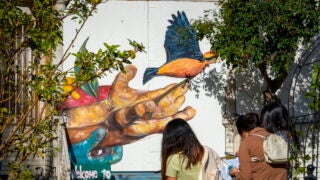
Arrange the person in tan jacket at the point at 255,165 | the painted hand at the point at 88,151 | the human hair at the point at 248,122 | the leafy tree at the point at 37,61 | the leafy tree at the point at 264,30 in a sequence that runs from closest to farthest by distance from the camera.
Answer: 1. the leafy tree at the point at 37,61
2. the person in tan jacket at the point at 255,165
3. the human hair at the point at 248,122
4. the leafy tree at the point at 264,30
5. the painted hand at the point at 88,151

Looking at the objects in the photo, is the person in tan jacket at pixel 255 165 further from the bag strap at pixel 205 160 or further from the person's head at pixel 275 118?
the bag strap at pixel 205 160

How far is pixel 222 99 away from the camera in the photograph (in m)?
14.4

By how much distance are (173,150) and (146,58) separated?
26.3ft

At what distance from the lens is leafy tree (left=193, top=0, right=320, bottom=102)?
12109mm

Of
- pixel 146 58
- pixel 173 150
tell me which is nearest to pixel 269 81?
pixel 146 58

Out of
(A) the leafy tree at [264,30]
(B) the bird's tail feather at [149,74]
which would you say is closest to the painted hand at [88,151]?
(B) the bird's tail feather at [149,74]

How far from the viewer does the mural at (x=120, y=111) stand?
555 inches

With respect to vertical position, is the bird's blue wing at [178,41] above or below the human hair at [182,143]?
above

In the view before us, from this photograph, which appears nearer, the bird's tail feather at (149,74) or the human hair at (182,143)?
the human hair at (182,143)

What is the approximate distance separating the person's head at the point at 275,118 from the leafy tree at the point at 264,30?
5.12 metres

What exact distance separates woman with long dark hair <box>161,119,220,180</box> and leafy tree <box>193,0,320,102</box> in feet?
19.5

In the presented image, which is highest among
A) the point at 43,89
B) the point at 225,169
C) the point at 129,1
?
the point at 129,1

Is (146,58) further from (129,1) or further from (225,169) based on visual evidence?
(225,169)

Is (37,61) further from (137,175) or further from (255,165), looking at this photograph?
(137,175)
